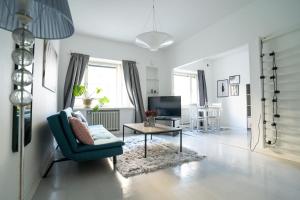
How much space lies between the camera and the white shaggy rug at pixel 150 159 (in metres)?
2.29

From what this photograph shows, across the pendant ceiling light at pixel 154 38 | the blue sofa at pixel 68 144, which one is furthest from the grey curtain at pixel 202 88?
the blue sofa at pixel 68 144

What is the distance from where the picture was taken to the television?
490cm

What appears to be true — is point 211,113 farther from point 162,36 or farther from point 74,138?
point 74,138

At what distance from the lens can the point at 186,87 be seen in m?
6.89

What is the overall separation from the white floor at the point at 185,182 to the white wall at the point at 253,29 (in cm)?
101

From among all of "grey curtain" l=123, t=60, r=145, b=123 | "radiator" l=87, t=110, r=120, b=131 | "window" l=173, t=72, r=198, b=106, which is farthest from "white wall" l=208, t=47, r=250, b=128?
"radiator" l=87, t=110, r=120, b=131

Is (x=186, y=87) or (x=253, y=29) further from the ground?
(x=253, y=29)

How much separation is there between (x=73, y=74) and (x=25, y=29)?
3854 mm

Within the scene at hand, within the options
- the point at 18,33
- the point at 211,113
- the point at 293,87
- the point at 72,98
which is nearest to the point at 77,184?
the point at 18,33

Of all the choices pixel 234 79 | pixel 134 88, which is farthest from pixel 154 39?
pixel 234 79

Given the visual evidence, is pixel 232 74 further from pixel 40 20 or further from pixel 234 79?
pixel 40 20

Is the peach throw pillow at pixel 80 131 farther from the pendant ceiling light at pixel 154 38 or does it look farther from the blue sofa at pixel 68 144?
the pendant ceiling light at pixel 154 38

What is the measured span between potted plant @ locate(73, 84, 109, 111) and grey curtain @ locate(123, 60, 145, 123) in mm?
846

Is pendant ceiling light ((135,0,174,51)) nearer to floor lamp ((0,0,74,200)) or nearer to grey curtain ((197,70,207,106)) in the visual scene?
floor lamp ((0,0,74,200))
